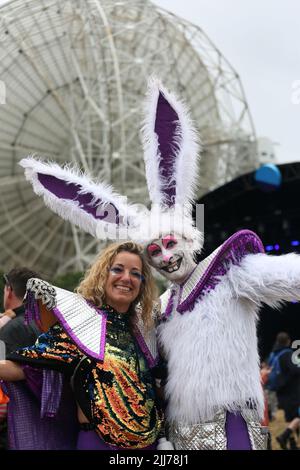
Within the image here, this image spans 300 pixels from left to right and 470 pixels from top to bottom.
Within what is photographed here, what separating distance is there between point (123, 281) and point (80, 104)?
1675cm

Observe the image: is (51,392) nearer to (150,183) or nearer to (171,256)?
(171,256)

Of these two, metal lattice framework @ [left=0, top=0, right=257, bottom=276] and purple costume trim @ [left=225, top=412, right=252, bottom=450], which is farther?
metal lattice framework @ [left=0, top=0, right=257, bottom=276]

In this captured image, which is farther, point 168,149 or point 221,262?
point 168,149

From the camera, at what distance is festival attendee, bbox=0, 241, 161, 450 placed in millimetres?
3154

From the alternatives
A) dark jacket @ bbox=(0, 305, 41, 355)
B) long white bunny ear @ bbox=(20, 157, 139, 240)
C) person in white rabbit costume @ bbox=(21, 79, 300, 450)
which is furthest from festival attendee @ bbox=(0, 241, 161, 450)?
dark jacket @ bbox=(0, 305, 41, 355)

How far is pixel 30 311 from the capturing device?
10.9 feet

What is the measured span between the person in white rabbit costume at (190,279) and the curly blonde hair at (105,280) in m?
0.07

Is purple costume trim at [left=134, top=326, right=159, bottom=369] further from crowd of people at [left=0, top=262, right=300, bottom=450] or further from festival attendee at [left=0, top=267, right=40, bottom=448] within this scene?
festival attendee at [left=0, top=267, right=40, bottom=448]

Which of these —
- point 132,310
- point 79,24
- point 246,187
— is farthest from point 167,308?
point 79,24

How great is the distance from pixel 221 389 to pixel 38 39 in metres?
18.2

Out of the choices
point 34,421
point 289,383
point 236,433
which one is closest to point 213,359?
point 236,433

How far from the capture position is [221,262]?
11.1 feet

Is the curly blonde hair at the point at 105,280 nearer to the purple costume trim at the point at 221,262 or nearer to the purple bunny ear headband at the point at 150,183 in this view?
the purple bunny ear headband at the point at 150,183

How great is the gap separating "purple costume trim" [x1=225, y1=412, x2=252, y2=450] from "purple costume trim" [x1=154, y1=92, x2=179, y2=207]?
44.2 inches
